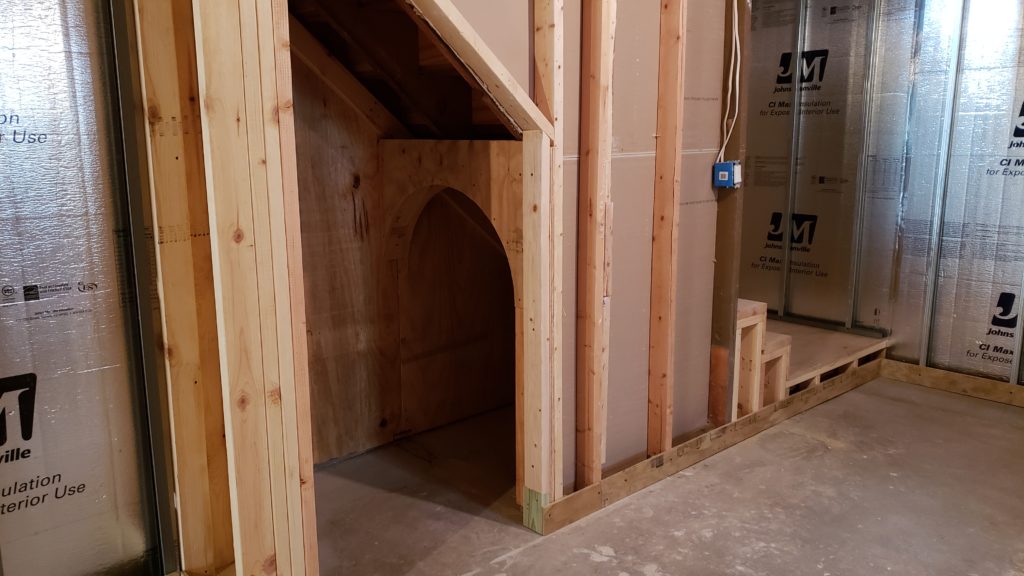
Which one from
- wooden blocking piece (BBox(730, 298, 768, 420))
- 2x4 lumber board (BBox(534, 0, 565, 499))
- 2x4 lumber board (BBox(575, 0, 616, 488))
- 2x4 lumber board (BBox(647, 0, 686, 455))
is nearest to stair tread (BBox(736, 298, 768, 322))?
wooden blocking piece (BBox(730, 298, 768, 420))

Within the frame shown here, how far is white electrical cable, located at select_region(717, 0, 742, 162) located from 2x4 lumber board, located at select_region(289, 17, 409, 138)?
1.38 m

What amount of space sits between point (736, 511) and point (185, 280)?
83.6 inches

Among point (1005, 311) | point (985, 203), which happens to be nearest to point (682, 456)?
point (1005, 311)

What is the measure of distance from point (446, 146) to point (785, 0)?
3.03 m

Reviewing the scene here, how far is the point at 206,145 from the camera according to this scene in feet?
5.91

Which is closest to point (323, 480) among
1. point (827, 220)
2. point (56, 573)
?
point (56, 573)

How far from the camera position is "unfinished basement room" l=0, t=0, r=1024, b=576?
6.50 ft

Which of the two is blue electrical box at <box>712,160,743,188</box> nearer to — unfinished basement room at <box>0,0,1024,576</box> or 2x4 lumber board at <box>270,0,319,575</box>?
unfinished basement room at <box>0,0,1024,576</box>

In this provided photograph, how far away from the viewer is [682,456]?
3262mm

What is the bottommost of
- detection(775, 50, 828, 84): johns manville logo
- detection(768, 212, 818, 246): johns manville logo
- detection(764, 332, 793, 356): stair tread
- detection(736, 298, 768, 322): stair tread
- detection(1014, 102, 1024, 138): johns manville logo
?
detection(764, 332, 793, 356): stair tread

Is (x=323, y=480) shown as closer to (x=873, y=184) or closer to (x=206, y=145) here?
(x=206, y=145)

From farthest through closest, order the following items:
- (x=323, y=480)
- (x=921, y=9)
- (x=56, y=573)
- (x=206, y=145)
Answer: (x=921, y=9) → (x=323, y=480) → (x=56, y=573) → (x=206, y=145)

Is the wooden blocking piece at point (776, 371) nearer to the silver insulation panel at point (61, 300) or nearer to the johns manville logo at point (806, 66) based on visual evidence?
the johns manville logo at point (806, 66)

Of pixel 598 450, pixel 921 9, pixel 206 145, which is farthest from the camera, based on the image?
pixel 921 9
